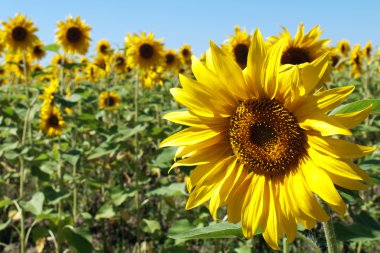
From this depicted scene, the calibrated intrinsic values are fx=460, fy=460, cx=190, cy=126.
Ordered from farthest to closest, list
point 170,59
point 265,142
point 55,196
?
point 170,59 < point 55,196 < point 265,142

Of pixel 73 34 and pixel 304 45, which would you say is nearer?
pixel 304 45

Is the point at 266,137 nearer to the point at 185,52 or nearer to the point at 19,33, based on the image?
the point at 19,33

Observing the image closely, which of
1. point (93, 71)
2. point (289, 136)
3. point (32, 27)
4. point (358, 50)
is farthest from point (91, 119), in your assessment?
point (358, 50)

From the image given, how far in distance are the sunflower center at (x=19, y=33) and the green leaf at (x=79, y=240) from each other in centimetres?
394

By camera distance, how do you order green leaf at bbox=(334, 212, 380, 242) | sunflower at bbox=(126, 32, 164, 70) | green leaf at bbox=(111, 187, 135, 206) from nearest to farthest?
green leaf at bbox=(334, 212, 380, 242)
green leaf at bbox=(111, 187, 135, 206)
sunflower at bbox=(126, 32, 164, 70)

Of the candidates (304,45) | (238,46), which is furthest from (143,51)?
(304,45)

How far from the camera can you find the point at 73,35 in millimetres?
6414

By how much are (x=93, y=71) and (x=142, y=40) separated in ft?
8.46

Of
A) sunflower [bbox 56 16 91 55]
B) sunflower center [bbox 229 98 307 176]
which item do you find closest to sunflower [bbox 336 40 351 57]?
sunflower [bbox 56 16 91 55]

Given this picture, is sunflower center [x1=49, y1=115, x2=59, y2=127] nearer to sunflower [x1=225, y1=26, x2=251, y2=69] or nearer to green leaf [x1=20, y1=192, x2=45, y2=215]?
green leaf [x1=20, y1=192, x2=45, y2=215]

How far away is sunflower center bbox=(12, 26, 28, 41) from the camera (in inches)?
256

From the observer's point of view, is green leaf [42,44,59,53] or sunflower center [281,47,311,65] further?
green leaf [42,44,59,53]

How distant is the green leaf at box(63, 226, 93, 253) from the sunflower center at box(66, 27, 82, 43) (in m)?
3.63

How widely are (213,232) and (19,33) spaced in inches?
233
